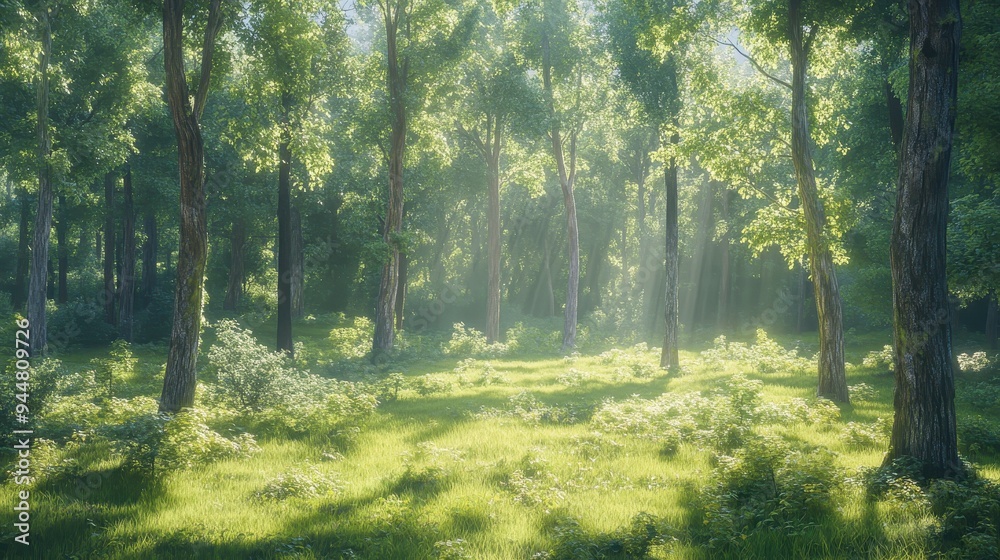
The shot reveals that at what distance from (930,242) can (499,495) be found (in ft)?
20.2

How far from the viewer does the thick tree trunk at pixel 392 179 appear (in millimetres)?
23453

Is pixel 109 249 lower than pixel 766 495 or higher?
higher

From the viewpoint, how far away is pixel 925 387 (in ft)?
24.7

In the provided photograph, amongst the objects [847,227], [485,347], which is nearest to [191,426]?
[847,227]

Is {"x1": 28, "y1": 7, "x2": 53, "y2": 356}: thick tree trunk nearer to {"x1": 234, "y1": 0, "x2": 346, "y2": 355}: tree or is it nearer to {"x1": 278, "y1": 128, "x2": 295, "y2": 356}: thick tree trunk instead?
{"x1": 278, "y1": 128, "x2": 295, "y2": 356}: thick tree trunk

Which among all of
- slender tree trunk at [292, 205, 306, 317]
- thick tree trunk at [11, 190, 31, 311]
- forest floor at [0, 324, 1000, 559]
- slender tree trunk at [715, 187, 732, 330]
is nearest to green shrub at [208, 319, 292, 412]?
forest floor at [0, 324, 1000, 559]

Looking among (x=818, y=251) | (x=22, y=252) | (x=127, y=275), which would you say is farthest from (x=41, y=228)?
(x=22, y=252)

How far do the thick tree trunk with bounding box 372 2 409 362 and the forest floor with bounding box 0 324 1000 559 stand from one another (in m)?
11.0

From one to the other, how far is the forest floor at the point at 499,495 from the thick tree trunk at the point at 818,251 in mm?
903

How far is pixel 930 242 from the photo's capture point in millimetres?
7480

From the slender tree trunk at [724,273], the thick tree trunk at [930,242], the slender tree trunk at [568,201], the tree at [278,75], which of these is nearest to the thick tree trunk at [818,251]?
the thick tree trunk at [930,242]

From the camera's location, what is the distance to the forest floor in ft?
→ 19.6

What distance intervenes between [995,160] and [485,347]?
2160 centimetres

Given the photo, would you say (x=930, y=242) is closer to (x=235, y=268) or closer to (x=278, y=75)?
(x=278, y=75)
